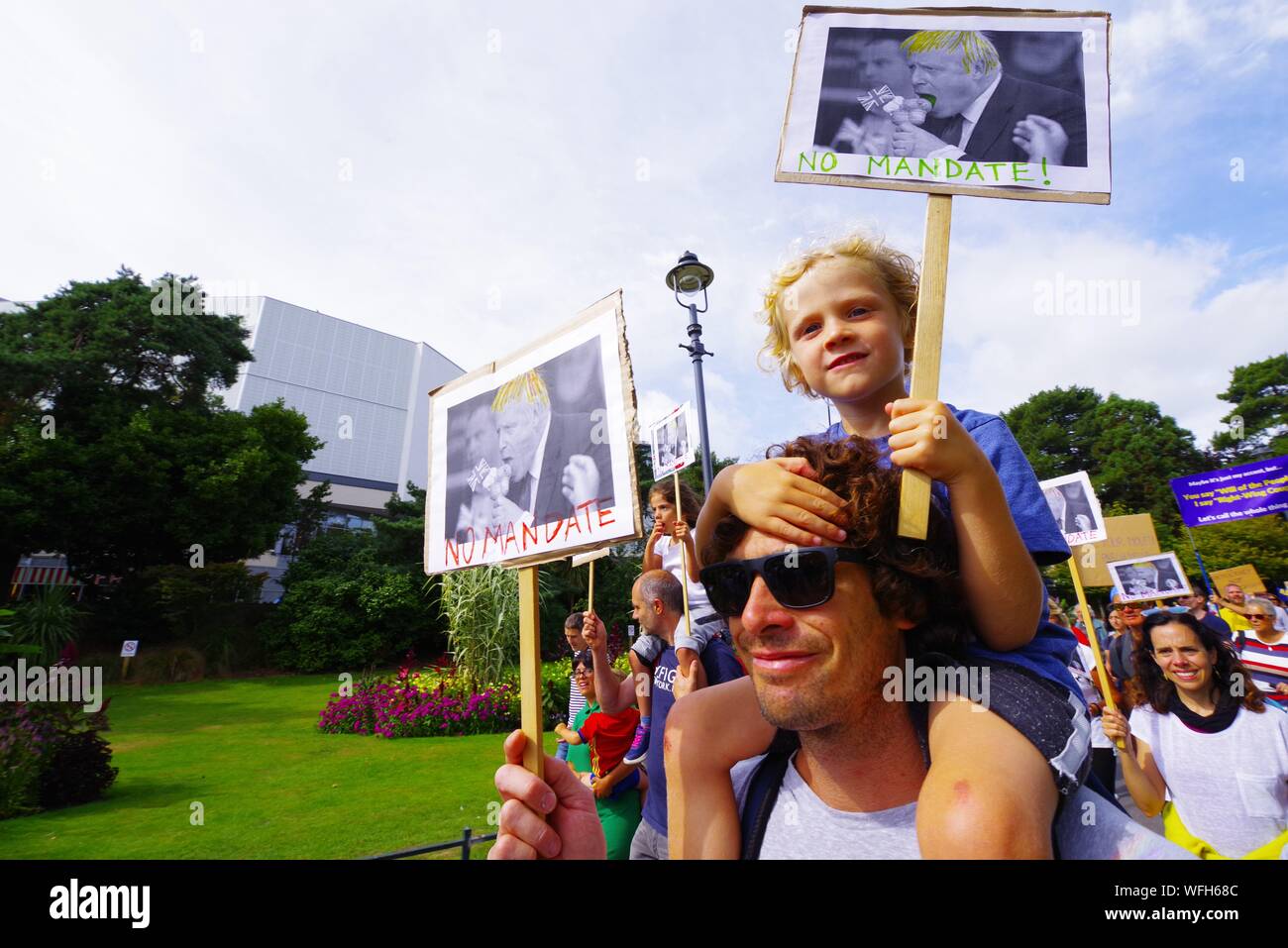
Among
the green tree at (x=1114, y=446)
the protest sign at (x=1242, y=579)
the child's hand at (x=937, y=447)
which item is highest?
the green tree at (x=1114, y=446)

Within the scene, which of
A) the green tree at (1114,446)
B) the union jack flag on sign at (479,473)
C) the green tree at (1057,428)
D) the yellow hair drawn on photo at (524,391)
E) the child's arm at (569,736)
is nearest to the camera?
the yellow hair drawn on photo at (524,391)

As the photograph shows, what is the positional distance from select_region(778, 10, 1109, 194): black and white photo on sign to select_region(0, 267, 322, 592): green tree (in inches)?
1056

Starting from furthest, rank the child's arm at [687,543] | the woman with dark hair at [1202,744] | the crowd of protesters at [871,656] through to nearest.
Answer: the child's arm at [687,543] → the woman with dark hair at [1202,744] → the crowd of protesters at [871,656]

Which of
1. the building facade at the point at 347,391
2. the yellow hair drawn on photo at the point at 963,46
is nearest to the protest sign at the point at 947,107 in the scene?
the yellow hair drawn on photo at the point at 963,46

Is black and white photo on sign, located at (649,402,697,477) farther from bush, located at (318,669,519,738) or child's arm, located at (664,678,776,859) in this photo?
bush, located at (318,669,519,738)

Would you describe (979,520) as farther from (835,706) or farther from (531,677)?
(531,677)

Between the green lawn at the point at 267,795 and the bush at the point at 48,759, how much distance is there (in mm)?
253

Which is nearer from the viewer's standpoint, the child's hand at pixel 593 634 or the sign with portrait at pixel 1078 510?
the sign with portrait at pixel 1078 510

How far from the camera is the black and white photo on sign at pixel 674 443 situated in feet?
17.6

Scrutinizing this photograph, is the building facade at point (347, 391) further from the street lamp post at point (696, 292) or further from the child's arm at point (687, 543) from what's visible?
the child's arm at point (687, 543)

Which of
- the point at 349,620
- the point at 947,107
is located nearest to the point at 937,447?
the point at 947,107

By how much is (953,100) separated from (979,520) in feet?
4.05

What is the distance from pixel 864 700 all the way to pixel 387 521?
28826 mm
